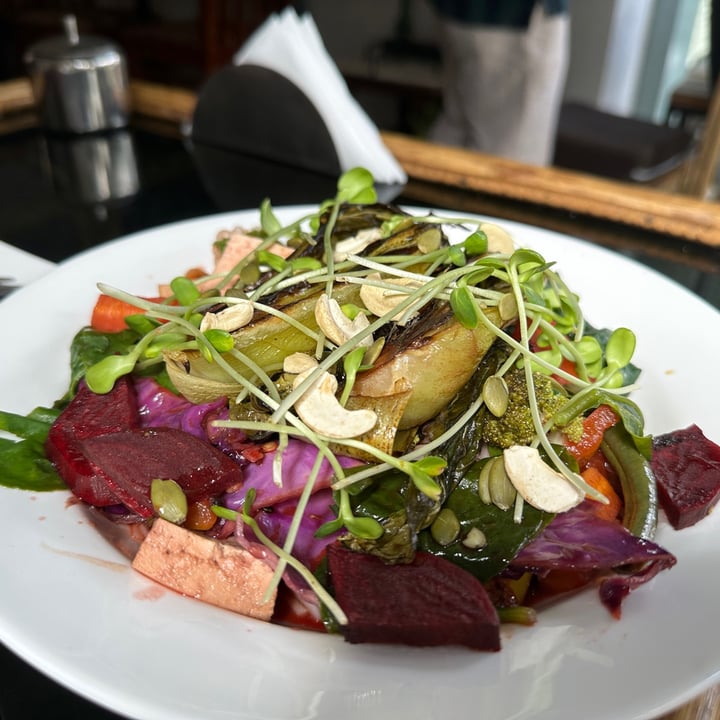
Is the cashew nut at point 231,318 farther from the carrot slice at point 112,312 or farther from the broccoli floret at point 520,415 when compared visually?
the broccoli floret at point 520,415

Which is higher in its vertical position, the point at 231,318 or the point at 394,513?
the point at 231,318

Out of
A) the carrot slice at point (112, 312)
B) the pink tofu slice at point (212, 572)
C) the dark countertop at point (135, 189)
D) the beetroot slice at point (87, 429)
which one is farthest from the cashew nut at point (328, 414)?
the dark countertop at point (135, 189)

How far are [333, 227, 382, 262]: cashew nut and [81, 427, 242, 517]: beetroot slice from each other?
1.66 ft

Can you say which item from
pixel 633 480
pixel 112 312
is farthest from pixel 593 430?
pixel 112 312

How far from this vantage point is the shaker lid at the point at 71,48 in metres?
2.70

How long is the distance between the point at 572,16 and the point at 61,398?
20.1ft

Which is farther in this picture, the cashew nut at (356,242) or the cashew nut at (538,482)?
the cashew nut at (356,242)

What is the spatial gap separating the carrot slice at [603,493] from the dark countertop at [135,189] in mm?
920

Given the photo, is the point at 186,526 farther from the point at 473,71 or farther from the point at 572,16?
the point at 572,16

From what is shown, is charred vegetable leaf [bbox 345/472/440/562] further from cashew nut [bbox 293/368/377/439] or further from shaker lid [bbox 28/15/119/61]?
shaker lid [bbox 28/15/119/61]

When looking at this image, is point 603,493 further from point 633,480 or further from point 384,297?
point 384,297

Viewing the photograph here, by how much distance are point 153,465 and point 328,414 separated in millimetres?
297

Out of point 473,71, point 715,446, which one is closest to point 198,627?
point 715,446

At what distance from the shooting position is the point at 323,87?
2408mm
